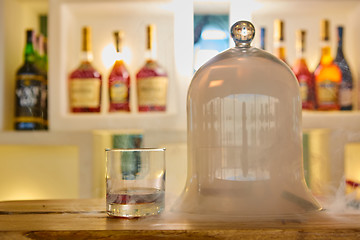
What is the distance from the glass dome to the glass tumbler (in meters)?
0.03

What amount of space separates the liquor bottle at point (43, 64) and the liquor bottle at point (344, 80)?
0.89 meters

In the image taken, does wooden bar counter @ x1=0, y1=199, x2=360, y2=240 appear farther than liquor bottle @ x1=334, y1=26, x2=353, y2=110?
No

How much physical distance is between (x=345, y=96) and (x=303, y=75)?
14 cm

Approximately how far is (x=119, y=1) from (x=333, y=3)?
0.61 meters

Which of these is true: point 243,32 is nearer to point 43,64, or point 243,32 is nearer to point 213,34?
point 213,34

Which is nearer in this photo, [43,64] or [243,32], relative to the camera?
[243,32]

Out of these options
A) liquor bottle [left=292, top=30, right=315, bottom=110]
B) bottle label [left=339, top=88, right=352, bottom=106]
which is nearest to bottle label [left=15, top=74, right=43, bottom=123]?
liquor bottle [left=292, top=30, right=315, bottom=110]

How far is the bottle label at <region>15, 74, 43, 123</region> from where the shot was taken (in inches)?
49.0

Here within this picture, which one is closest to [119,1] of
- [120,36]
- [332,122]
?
[120,36]

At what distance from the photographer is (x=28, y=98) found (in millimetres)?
1253

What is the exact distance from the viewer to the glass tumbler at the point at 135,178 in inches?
14.9

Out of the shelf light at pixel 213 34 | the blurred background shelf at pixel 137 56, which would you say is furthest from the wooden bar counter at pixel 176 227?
the shelf light at pixel 213 34

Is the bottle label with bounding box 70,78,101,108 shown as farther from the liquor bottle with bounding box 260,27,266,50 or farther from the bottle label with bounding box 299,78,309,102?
the bottle label with bounding box 299,78,309,102

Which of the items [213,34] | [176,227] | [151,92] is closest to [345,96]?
[213,34]
